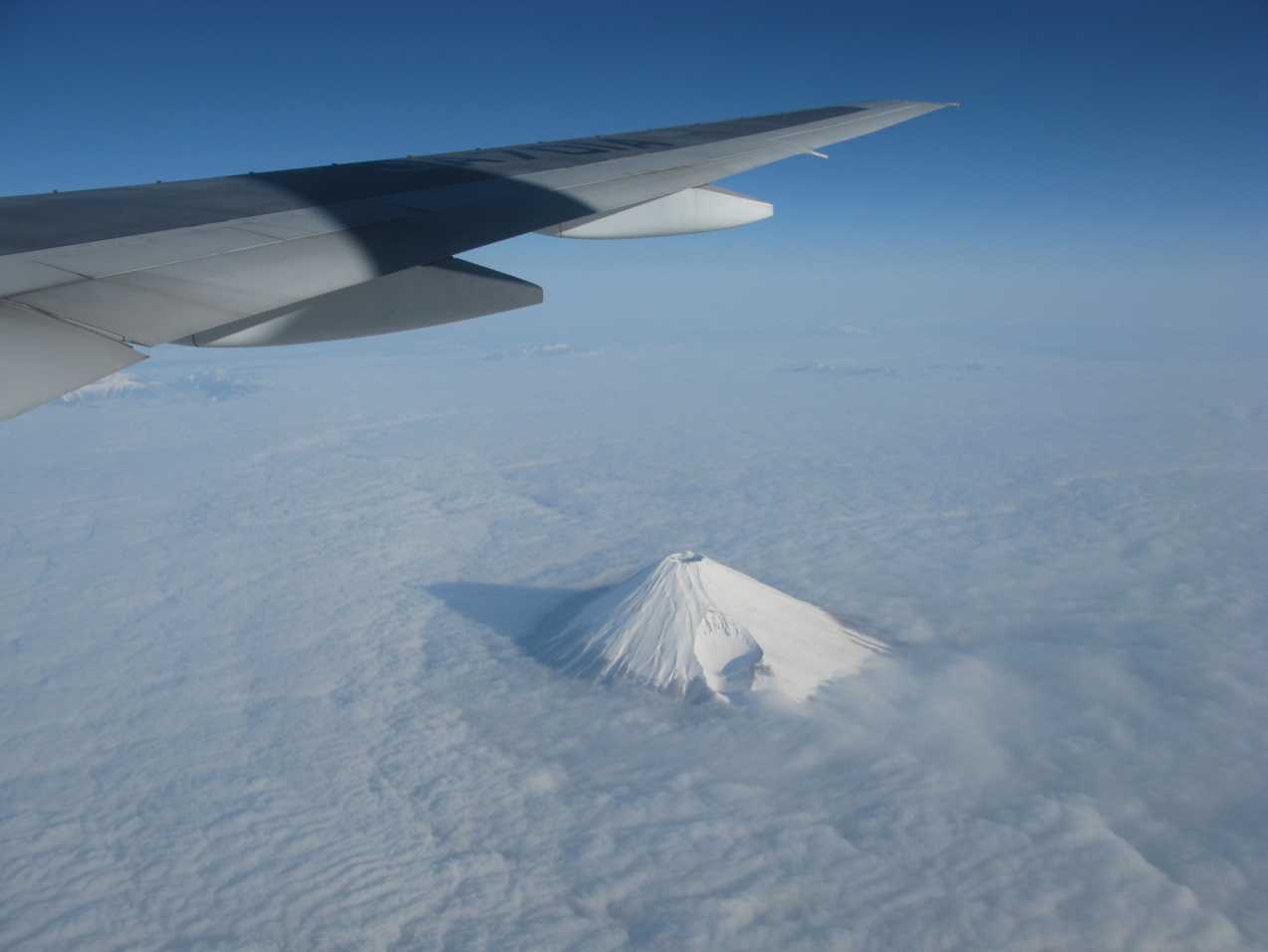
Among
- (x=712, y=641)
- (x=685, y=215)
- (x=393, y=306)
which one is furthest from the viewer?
(x=712, y=641)

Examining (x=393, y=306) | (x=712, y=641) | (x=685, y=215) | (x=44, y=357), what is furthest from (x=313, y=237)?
(x=712, y=641)

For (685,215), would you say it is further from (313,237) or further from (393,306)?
(313,237)

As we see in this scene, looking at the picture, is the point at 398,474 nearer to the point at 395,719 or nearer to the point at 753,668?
the point at 395,719

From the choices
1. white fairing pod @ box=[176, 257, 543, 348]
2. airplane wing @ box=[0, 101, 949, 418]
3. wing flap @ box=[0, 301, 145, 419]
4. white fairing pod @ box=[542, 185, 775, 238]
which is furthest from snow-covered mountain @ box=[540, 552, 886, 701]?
wing flap @ box=[0, 301, 145, 419]

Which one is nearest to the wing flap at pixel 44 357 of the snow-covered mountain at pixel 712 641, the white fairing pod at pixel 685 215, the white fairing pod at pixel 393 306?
the white fairing pod at pixel 393 306

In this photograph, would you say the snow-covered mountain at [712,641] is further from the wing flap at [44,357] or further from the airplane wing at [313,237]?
the wing flap at [44,357]

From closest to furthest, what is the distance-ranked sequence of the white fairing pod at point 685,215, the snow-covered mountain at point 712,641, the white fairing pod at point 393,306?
the white fairing pod at point 393,306 < the white fairing pod at point 685,215 < the snow-covered mountain at point 712,641
